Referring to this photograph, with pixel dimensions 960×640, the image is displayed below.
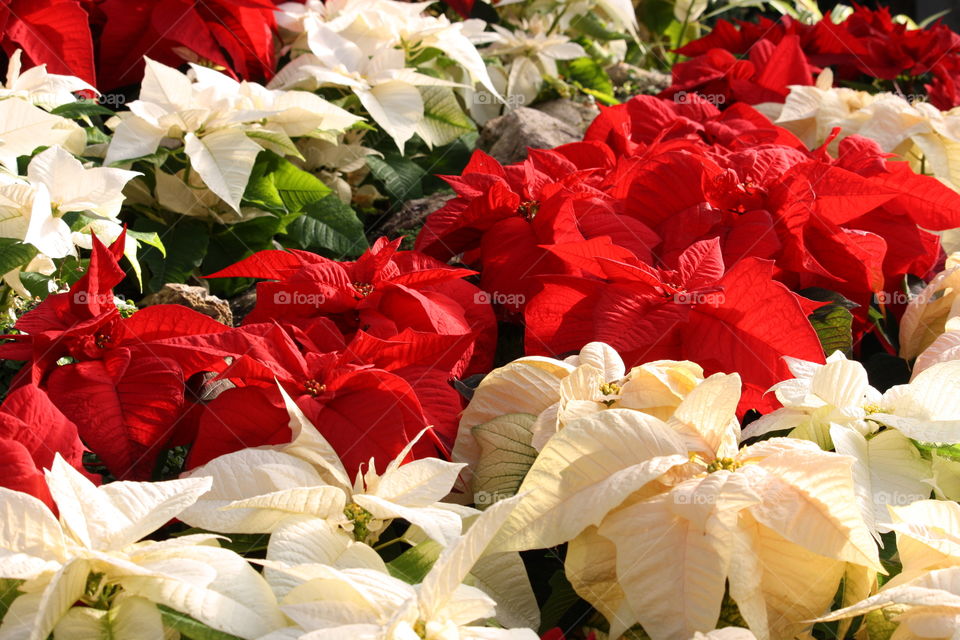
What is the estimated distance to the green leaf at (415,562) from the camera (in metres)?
0.62

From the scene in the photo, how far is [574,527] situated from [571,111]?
4.26ft

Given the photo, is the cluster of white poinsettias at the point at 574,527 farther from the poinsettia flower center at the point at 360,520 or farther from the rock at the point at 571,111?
the rock at the point at 571,111

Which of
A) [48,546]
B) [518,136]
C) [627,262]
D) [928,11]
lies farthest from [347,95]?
[928,11]

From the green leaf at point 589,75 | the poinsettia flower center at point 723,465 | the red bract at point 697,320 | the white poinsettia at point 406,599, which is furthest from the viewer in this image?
the green leaf at point 589,75

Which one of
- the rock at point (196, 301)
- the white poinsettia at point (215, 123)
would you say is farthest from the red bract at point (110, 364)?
the white poinsettia at point (215, 123)

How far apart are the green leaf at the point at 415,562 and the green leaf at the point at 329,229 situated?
68cm

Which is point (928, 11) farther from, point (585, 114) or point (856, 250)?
point (856, 250)

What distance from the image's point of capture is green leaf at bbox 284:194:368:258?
4.16 ft

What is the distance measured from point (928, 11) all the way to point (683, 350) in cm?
408

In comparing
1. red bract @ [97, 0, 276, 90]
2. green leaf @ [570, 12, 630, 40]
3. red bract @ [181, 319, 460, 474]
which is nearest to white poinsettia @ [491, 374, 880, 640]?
red bract @ [181, 319, 460, 474]
